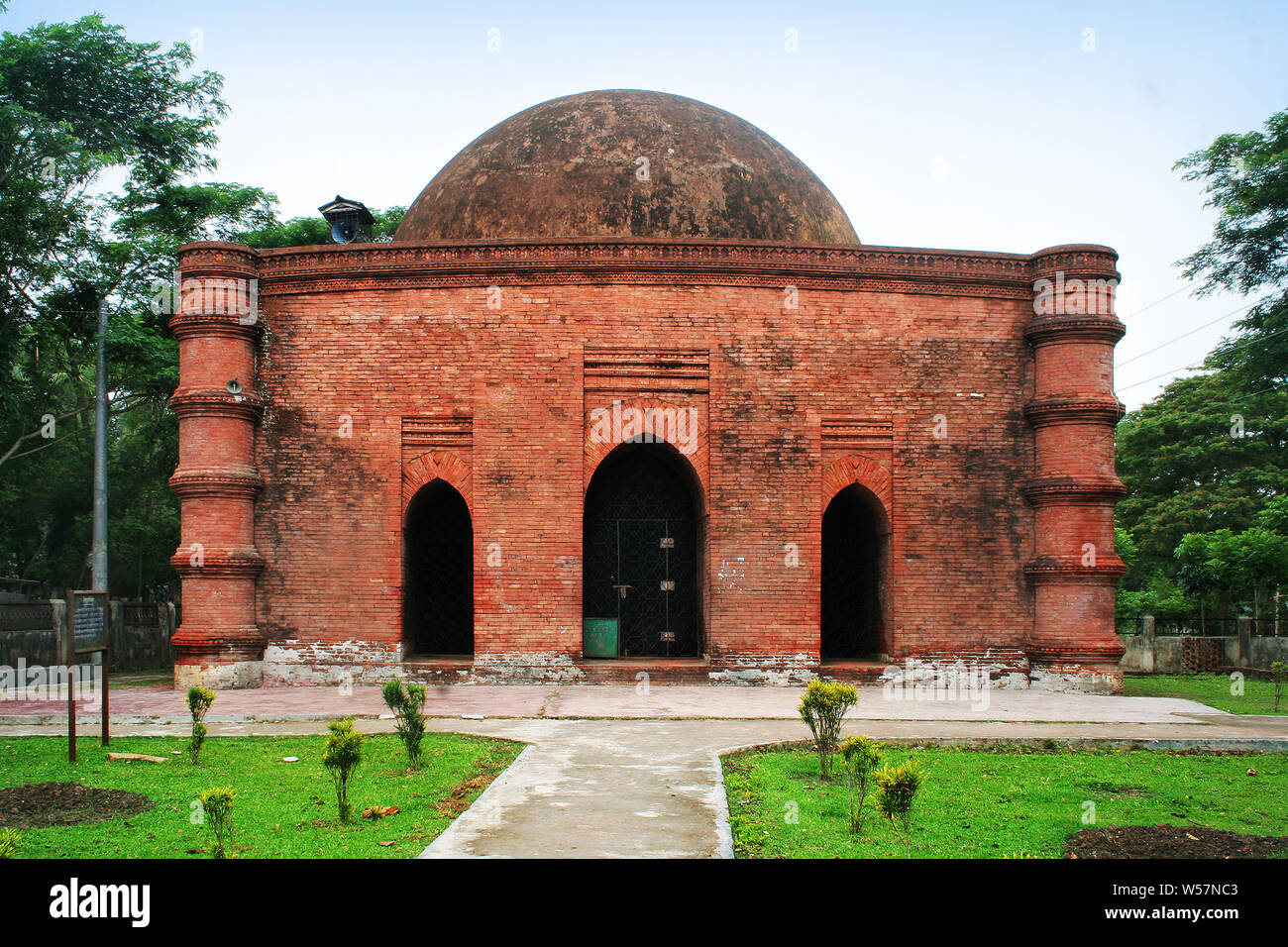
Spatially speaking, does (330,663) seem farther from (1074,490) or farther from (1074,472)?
(1074,472)

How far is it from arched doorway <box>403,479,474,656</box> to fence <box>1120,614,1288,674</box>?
10951 millimetres

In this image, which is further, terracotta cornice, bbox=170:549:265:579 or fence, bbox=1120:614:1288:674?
fence, bbox=1120:614:1288:674

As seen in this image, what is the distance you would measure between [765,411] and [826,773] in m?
7.25

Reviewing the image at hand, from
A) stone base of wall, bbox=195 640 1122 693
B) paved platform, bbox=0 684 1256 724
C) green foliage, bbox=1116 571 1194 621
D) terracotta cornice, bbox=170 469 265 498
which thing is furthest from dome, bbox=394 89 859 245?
green foliage, bbox=1116 571 1194 621

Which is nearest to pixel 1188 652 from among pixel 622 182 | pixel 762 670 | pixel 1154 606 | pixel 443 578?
pixel 1154 606

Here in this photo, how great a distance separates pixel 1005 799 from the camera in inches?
263

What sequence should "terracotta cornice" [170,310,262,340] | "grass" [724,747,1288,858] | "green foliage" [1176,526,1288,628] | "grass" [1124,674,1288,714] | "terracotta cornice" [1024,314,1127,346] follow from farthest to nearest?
"green foliage" [1176,526,1288,628] < "terracotta cornice" [1024,314,1127,346] < "terracotta cornice" [170,310,262,340] < "grass" [1124,674,1288,714] < "grass" [724,747,1288,858]

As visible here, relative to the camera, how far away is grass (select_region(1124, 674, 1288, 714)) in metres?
12.4

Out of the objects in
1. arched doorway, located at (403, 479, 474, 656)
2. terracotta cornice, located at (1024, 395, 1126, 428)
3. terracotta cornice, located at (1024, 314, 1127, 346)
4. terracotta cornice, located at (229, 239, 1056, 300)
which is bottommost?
arched doorway, located at (403, 479, 474, 656)

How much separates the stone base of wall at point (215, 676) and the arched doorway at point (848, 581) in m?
7.73

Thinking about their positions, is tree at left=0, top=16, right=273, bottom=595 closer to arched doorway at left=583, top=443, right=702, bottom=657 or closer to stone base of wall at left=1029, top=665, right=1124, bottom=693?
Answer: arched doorway at left=583, top=443, right=702, bottom=657

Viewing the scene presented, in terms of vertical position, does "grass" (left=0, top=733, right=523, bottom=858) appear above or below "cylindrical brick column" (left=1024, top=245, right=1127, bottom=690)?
below

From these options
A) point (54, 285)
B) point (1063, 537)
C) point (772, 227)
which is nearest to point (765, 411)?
point (772, 227)

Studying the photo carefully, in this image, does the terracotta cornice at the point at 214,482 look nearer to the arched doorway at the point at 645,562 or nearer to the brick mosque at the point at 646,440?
Result: the brick mosque at the point at 646,440
